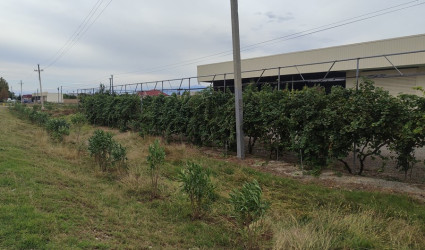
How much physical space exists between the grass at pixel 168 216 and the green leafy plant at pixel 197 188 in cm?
18

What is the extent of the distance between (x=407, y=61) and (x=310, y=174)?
66.8 feet

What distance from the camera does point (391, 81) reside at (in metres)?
22.6

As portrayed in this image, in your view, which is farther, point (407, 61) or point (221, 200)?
point (407, 61)

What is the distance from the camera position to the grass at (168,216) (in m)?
3.69

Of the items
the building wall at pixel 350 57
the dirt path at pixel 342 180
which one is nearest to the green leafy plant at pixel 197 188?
the dirt path at pixel 342 180

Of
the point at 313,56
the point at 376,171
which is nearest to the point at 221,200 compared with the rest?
the point at 376,171

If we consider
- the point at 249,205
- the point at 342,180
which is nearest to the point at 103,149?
the point at 249,205

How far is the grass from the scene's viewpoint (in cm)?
369

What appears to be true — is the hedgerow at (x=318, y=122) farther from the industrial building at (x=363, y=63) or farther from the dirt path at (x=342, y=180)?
the industrial building at (x=363, y=63)

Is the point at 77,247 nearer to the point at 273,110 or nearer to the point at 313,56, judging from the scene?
the point at 273,110

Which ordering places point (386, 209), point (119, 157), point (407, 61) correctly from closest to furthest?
1. point (386, 209)
2. point (119, 157)
3. point (407, 61)

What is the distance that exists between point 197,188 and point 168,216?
74cm

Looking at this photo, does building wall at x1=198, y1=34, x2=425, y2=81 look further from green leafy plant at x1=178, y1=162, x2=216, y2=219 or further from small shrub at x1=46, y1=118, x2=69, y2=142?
green leafy plant at x1=178, y1=162, x2=216, y2=219

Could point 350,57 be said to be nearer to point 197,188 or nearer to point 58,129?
point 58,129
